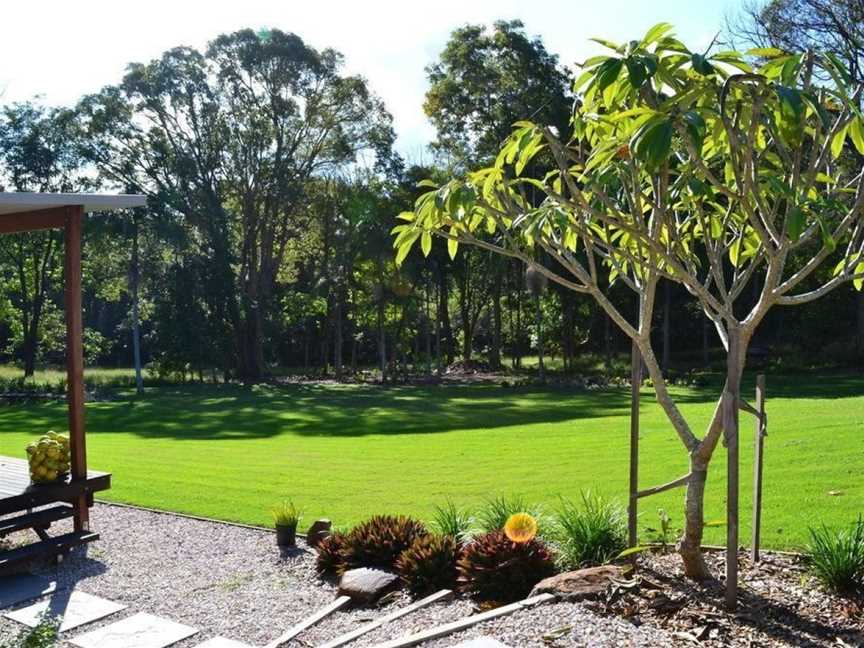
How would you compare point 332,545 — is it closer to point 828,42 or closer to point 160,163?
point 828,42

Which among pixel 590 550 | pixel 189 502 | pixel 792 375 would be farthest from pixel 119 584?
pixel 792 375

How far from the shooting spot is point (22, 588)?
19.5ft

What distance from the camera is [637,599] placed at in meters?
4.19

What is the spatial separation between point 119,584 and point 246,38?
1186 inches

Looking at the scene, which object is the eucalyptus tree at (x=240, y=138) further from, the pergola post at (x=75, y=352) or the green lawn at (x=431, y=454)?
the pergola post at (x=75, y=352)

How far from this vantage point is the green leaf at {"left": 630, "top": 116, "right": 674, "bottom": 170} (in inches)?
123

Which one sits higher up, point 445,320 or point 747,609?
point 445,320

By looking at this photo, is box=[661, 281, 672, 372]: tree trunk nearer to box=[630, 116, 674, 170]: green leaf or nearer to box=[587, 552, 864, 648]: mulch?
box=[587, 552, 864, 648]: mulch

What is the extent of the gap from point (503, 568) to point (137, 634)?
2.20m

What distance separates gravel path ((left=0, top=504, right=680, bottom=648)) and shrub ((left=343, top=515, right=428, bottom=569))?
30cm

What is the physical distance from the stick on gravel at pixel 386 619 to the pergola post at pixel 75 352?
11.0ft

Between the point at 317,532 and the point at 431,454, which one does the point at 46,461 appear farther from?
the point at 431,454

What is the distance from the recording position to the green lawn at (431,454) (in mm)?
7938

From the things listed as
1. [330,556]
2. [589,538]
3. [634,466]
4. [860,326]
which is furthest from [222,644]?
[860,326]
